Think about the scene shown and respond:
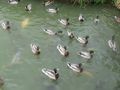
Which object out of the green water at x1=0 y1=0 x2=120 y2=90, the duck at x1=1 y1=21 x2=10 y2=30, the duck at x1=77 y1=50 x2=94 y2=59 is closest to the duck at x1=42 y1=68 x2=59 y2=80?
the green water at x1=0 y1=0 x2=120 y2=90

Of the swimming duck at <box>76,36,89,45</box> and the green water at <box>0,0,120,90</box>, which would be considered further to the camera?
the swimming duck at <box>76,36,89,45</box>

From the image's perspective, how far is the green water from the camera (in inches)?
647

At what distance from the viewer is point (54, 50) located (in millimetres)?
18953

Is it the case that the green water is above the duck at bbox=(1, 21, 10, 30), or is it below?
below

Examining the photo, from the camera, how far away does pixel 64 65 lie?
1778 centimetres

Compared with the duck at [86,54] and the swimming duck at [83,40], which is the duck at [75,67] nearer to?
the duck at [86,54]

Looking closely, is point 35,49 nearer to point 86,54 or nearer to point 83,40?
point 86,54

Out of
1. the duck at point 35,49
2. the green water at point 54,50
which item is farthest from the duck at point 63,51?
the duck at point 35,49

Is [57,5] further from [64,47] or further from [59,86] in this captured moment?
[59,86]

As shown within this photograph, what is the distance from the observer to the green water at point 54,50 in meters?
16.4

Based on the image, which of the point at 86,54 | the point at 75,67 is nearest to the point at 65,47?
the point at 86,54

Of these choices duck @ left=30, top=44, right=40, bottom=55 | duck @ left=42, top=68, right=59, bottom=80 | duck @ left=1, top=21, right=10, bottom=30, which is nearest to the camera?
duck @ left=42, top=68, right=59, bottom=80

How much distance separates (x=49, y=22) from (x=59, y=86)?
678 cm

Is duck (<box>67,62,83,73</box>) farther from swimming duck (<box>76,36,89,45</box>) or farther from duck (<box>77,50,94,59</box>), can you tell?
swimming duck (<box>76,36,89,45</box>)
